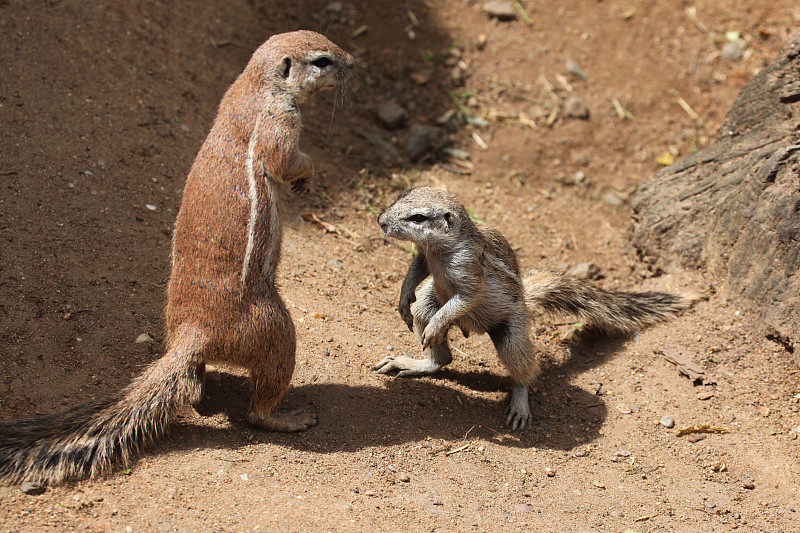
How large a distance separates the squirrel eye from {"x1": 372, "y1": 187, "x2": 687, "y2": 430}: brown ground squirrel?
0.96 metres

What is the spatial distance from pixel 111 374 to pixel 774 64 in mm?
5518

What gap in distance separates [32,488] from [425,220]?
8.49 ft

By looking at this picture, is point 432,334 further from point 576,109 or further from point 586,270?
point 576,109

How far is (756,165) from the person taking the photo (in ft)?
17.6

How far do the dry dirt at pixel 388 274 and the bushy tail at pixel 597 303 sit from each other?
14 cm

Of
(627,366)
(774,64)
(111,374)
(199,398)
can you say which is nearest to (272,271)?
(199,398)

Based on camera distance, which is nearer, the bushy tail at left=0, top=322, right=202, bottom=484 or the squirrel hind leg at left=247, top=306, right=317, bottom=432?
the bushy tail at left=0, top=322, right=202, bottom=484

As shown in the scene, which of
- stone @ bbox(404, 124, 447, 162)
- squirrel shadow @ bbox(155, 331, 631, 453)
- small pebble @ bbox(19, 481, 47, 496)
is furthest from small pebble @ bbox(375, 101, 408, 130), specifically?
small pebble @ bbox(19, 481, 47, 496)

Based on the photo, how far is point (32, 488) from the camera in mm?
3213

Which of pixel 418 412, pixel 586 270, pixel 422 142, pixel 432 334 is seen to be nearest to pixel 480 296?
pixel 432 334

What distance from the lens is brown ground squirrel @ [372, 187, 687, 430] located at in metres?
4.40

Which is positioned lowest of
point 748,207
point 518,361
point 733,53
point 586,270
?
point 518,361

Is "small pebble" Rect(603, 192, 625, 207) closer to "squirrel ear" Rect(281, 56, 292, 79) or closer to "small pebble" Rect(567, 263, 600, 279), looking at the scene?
"small pebble" Rect(567, 263, 600, 279)

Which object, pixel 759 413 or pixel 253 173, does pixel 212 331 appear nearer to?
pixel 253 173
